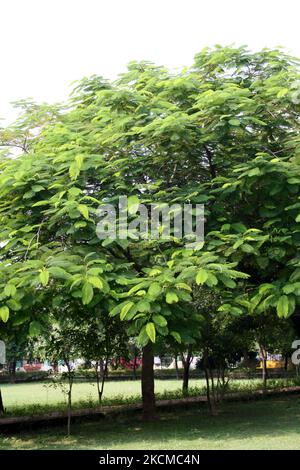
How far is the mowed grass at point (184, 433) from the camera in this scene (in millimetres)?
8828

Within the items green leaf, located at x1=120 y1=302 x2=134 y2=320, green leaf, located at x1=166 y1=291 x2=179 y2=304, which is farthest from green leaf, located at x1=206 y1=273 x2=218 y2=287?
green leaf, located at x1=120 y1=302 x2=134 y2=320

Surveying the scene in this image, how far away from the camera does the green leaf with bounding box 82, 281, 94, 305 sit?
23.2ft

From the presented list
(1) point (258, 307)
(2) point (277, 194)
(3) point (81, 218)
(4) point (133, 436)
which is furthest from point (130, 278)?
(4) point (133, 436)

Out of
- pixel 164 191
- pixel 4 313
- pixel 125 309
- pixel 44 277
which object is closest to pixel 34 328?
pixel 4 313

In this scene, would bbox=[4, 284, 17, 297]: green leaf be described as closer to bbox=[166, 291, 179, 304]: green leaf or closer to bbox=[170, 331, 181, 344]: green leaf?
bbox=[166, 291, 179, 304]: green leaf

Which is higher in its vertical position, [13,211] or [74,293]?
[13,211]

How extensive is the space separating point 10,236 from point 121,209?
5.44 ft

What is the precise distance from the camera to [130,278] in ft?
26.8

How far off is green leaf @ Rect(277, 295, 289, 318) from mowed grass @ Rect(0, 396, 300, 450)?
6.00ft

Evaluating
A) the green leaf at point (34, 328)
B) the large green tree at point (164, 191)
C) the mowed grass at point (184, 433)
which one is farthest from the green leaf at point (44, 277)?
the mowed grass at point (184, 433)

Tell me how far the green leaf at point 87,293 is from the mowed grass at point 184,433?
2835 millimetres

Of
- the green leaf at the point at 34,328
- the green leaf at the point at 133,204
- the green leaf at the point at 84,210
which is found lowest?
the green leaf at the point at 34,328

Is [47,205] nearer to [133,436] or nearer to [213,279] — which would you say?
[213,279]

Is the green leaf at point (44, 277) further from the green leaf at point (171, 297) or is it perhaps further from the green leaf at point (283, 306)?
the green leaf at point (283, 306)
